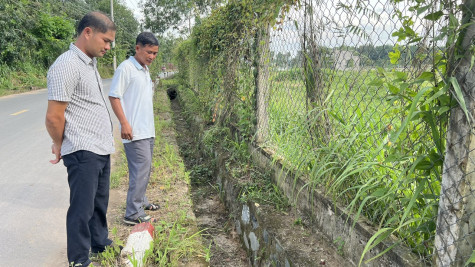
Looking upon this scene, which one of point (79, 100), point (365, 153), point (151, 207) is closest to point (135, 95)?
point (79, 100)

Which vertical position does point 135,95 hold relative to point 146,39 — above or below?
below

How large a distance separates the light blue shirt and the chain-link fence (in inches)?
54.2

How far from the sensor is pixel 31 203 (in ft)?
12.0

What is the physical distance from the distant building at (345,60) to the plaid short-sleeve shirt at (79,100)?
174cm

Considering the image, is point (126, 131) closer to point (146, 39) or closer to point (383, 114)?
point (146, 39)

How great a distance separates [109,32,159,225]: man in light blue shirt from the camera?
10.1 feet

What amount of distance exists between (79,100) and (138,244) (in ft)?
3.79

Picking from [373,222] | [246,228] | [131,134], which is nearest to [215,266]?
[246,228]

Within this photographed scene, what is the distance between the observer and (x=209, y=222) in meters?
4.23

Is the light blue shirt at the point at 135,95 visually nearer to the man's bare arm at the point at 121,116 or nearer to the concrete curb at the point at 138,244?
the man's bare arm at the point at 121,116

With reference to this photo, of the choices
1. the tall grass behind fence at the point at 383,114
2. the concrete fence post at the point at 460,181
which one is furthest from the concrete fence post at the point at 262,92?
the concrete fence post at the point at 460,181

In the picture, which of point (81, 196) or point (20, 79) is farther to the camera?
point (20, 79)

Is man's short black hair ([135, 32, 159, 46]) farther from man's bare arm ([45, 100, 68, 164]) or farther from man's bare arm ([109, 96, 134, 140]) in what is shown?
man's bare arm ([45, 100, 68, 164])

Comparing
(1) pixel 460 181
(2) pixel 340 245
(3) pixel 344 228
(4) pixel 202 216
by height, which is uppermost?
(1) pixel 460 181
